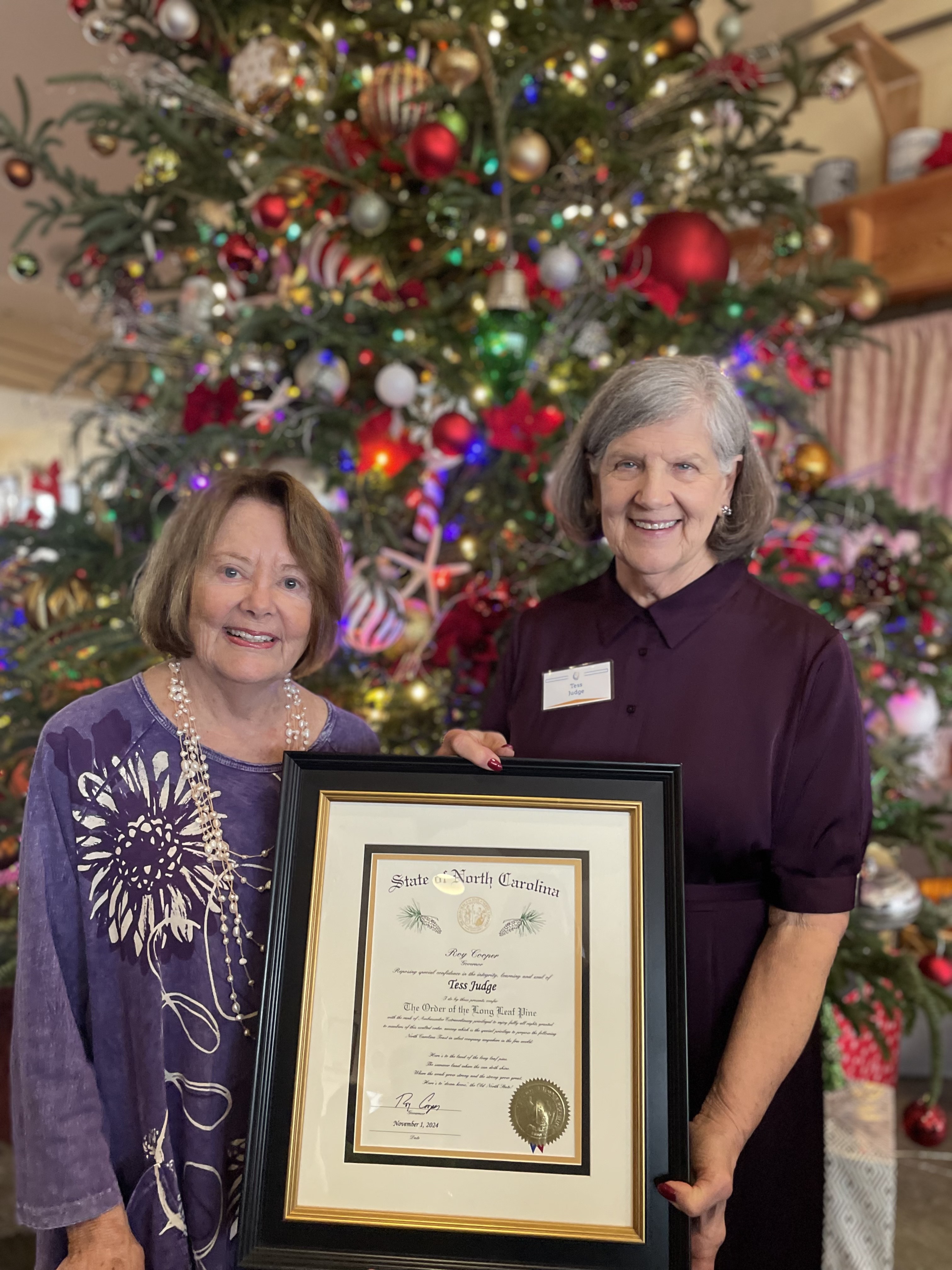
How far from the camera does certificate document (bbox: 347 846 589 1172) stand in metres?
0.89

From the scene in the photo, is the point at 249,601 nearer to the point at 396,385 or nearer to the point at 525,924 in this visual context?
→ the point at 525,924

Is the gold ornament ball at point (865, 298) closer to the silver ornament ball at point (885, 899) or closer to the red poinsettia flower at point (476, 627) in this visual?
the red poinsettia flower at point (476, 627)

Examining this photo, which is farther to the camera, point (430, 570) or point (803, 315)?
point (803, 315)

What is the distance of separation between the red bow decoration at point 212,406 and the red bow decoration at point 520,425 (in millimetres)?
648

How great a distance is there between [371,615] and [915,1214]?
201cm

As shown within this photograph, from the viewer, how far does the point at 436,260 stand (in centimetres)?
235

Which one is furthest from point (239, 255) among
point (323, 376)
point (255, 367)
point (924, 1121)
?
point (924, 1121)

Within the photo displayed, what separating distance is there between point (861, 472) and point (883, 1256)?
74.1 inches

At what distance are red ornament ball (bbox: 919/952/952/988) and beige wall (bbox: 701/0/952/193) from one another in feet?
10.9

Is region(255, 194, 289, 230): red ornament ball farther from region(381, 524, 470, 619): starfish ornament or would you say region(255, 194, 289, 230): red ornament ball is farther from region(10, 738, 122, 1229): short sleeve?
region(10, 738, 122, 1229): short sleeve

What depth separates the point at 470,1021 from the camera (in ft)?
3.00

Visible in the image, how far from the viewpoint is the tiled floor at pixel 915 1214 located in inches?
82.9

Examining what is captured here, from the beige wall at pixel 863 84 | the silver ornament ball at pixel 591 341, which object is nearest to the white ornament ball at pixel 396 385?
the silver ornament ball at pixel 591 341

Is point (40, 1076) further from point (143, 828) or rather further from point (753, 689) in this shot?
point (753, 689)
